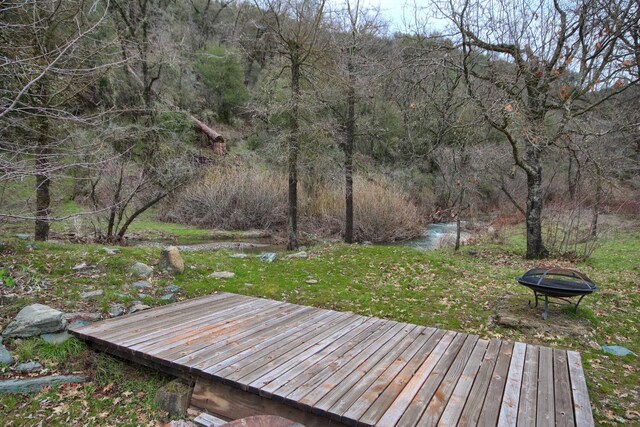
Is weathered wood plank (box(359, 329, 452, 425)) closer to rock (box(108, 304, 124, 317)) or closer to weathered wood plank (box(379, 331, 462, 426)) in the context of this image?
weathered wood plank (box(379, 331, 462, 426))

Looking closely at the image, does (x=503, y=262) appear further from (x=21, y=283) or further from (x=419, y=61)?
(x=21, y=283)

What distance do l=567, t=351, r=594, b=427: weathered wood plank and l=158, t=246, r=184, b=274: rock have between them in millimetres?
5162

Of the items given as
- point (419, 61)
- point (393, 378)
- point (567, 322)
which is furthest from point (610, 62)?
point (393, 378)

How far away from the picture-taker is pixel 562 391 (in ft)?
9.50

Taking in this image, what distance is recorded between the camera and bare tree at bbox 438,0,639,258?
797 centimetres

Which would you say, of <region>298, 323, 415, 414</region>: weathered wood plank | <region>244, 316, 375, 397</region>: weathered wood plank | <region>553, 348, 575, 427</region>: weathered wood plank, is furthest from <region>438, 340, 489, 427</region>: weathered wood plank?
<region>244, 316, 375, 397</region>: weathered wood plank

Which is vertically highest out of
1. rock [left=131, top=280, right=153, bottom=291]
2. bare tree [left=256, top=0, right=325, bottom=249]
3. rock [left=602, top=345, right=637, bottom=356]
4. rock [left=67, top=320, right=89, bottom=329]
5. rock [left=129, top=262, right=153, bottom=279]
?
bare tree [left=256, top=0, right=325, bottom=249]

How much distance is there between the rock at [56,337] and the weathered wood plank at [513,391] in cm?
364

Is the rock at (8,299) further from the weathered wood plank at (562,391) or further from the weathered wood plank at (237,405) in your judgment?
the weathered wood plank at (562,391)

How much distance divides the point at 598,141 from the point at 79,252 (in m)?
14.4

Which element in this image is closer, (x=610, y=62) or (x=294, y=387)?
(x=294, y=387)

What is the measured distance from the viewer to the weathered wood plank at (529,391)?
2516 mm

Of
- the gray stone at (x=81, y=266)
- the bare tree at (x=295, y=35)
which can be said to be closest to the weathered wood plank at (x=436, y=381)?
the gray stone at (x=81, y=266)

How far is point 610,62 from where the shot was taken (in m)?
8.83
